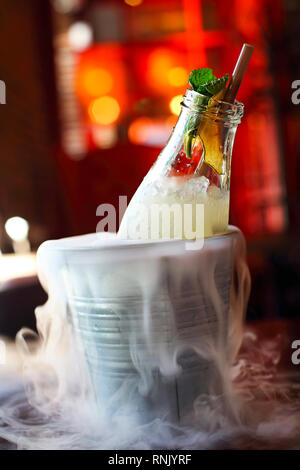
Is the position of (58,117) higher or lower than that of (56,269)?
higher

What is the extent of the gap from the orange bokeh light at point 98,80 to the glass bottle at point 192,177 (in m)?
3.65

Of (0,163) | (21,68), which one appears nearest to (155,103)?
(21,68)

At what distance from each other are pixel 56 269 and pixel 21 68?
3499 millimetres

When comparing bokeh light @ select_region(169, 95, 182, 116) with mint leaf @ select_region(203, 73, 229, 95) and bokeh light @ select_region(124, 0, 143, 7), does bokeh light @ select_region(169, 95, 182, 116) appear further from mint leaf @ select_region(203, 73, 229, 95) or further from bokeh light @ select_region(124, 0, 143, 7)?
mint leaf @ select_region(203, 73, 229, 95)

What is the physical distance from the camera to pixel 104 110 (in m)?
4.20

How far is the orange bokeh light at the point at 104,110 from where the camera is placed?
4.17 meters

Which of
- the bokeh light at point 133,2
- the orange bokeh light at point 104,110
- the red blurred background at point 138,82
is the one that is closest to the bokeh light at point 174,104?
the red blurred background at point 138,82

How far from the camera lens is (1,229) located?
276 cm

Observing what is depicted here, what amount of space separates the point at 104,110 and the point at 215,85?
145 inches

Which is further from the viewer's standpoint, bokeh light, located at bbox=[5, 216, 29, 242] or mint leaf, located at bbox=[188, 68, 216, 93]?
bokeh light, located at bbox=[5, 216, 29, 242]

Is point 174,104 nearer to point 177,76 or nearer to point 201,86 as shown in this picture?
point 177,76

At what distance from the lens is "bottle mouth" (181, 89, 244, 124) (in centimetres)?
62

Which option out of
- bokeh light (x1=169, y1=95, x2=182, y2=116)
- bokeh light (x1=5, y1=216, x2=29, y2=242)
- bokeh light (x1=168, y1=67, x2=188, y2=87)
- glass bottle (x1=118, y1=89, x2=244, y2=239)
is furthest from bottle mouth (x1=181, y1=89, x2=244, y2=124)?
bokeh light (x1=168, y1=67, x2=188, y2=87)
